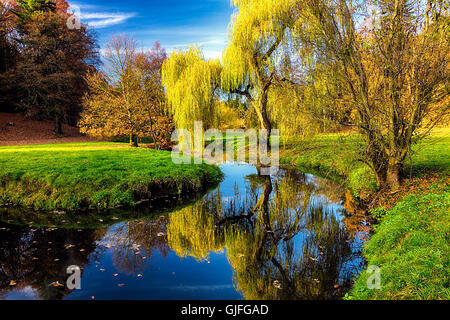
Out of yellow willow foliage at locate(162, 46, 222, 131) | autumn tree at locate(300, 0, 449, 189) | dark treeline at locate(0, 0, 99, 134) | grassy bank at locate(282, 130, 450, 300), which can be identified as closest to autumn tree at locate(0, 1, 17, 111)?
dark treeline at locate(0, 0, 99, 134)

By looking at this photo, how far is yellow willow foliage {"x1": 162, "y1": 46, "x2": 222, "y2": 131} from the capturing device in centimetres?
1584

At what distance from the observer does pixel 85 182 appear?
888 cm

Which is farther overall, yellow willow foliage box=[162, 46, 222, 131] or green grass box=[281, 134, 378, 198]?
yellow willow foliage box=[162, 46, 222, 131]

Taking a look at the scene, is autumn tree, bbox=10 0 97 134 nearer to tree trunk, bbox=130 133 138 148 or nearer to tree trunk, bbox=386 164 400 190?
tree trunk, bbox=130 133 138 148

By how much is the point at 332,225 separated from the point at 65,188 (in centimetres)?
795

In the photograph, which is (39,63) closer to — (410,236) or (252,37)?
(252,37)

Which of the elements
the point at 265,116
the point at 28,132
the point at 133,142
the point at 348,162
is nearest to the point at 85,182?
the point at 348,162

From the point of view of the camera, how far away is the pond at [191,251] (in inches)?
177

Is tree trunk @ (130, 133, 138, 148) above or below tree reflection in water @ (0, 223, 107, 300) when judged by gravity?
above

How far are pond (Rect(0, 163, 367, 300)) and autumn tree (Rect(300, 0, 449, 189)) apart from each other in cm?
263

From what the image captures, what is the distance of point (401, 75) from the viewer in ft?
22.0

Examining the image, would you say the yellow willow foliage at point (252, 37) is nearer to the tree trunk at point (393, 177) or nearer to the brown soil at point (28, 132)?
the tree trunk at point (393, 177)

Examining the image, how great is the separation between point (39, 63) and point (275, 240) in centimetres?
2954
